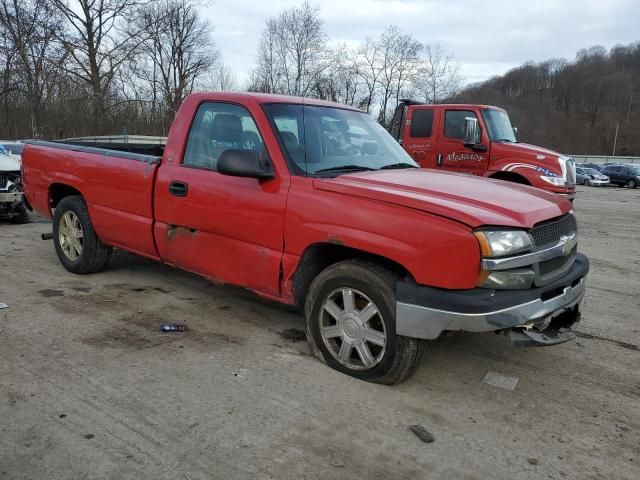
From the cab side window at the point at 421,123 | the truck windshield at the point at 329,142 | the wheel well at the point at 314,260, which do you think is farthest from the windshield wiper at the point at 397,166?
the cab side window at the point at 421,123

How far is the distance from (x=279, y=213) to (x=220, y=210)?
60cm

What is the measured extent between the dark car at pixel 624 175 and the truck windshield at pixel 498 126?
31535 mm

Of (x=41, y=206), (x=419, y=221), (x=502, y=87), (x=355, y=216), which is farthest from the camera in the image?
(x=502, y=87)

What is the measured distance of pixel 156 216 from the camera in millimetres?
4477

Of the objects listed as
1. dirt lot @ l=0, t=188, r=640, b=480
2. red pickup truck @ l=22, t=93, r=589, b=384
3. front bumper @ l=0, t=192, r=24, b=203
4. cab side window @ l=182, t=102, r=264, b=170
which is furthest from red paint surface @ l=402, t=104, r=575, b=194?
front bumper @ l=0, t=192, r=24, b=203

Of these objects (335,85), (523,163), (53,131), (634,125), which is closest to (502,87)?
(634,125)

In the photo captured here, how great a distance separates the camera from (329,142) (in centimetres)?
400

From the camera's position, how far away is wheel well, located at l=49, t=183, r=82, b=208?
223 inches

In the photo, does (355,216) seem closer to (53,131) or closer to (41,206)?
(41,206)

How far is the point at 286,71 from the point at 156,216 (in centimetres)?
3716

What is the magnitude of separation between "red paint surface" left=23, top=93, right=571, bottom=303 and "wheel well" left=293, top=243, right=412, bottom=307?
0.06 m

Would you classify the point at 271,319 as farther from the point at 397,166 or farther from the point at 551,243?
the point at 551,243

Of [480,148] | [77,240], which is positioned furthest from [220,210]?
[480,148]

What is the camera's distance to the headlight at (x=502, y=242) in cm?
283
